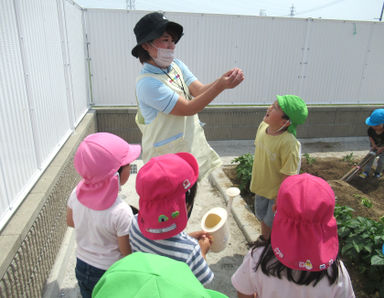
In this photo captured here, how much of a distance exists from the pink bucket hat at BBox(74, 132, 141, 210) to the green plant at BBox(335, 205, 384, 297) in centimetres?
201

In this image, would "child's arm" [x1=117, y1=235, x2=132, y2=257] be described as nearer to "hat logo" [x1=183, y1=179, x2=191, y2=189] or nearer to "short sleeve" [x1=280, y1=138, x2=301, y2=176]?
"hat logo" [x1=183, y1=179, x2=191, y2=189]

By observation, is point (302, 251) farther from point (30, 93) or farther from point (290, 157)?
point (30, 93)

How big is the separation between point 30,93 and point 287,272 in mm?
2353

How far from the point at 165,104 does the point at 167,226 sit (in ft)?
2.93

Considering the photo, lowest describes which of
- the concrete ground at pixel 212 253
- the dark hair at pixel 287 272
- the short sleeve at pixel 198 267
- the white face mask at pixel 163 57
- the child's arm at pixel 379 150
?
the concrete ground at pixel 212 253

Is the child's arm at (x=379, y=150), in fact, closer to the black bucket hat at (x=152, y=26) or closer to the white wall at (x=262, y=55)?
the white wall at (x=262, y=55)

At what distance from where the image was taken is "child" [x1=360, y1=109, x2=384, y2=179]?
4789 millimetres

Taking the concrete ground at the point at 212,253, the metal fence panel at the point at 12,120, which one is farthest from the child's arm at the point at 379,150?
the metal fence panel at the point at 12,120

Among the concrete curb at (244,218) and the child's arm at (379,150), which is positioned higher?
the child's arm at (379,150)

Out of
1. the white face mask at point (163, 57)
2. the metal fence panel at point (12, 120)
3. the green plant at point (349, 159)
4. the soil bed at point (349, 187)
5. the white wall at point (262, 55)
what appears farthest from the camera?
the white wall at point (262, 55)

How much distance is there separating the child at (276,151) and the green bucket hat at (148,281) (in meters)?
1.83

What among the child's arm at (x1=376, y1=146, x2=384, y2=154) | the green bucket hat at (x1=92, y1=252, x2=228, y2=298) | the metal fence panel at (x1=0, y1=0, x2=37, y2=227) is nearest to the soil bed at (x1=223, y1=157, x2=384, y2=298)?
the child's arm at (x1=376, y1=146, x2=384, y2=154)

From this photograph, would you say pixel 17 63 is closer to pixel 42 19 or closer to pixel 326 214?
pixel 42 19

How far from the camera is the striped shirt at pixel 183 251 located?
1.37 metres
